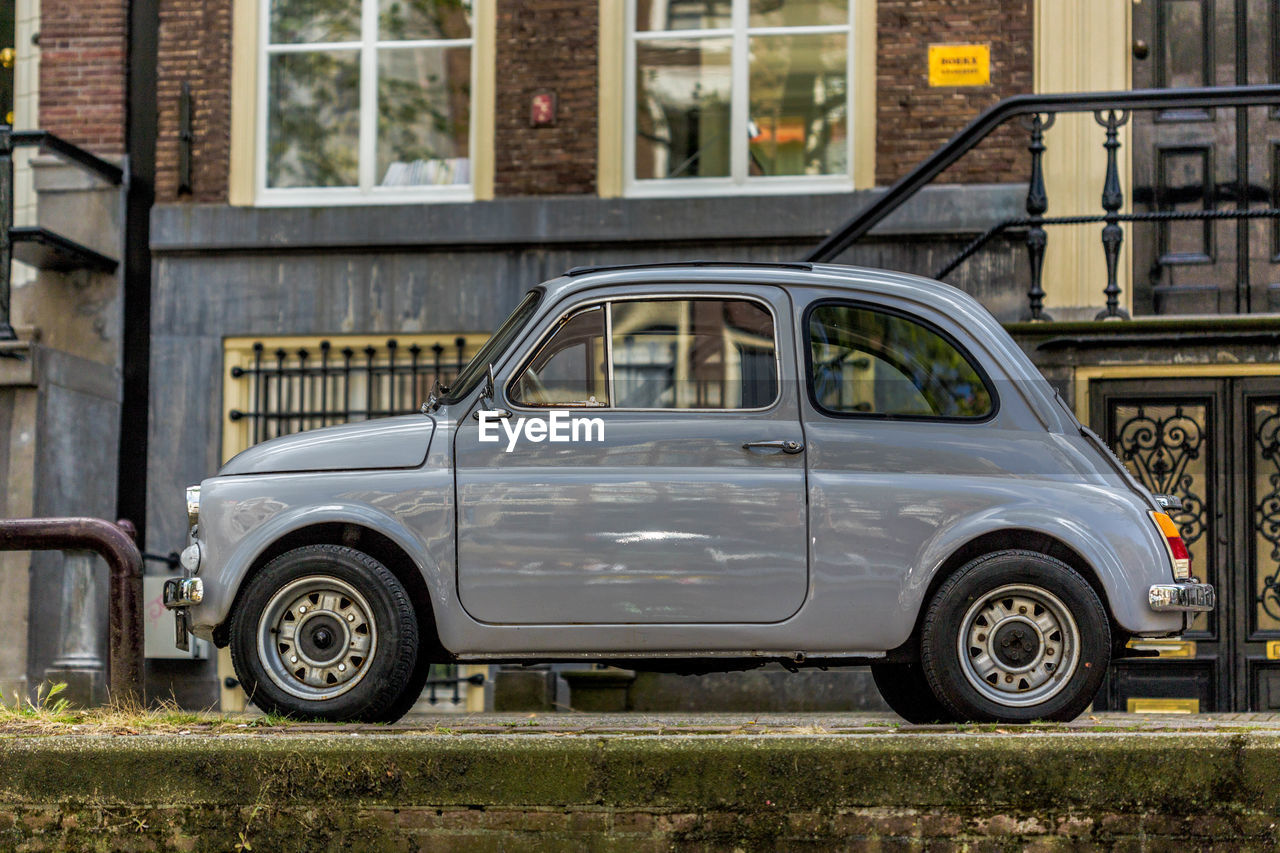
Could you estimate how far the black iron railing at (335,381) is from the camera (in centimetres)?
1182

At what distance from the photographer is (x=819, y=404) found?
21.3 feet

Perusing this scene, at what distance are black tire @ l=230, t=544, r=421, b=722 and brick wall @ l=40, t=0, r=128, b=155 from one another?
704cm

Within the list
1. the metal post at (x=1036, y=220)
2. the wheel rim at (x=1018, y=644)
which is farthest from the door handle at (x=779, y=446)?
the metal post at (x=1036, y=220)

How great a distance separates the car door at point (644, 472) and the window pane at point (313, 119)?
20.9 feet

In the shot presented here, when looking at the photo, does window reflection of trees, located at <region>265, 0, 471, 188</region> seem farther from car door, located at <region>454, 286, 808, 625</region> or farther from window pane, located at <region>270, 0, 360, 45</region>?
car door, located at <region>454, 286, 808, 625</region>

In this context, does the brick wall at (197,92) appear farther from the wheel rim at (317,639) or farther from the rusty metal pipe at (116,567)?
the wheel rim at (317,639)

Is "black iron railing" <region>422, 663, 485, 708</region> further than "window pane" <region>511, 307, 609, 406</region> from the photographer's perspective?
Yes

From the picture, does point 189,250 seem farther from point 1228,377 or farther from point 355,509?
point 1228,377

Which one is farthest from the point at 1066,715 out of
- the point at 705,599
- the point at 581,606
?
the point at 581,606

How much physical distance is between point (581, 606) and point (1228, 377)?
5463mm

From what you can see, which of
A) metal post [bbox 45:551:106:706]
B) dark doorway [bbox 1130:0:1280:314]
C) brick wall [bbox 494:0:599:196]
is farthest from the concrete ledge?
brick wall [bbox 494:0:599:196]

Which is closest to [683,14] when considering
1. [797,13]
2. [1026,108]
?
[797,13]

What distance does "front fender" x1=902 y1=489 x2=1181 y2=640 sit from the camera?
247 inches

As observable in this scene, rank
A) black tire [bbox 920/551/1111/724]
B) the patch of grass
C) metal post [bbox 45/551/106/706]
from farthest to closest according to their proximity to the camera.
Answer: metal post [bbox 45/551/106/706] < black tire [bbox 920/551/1111/724] < the patch of grass
